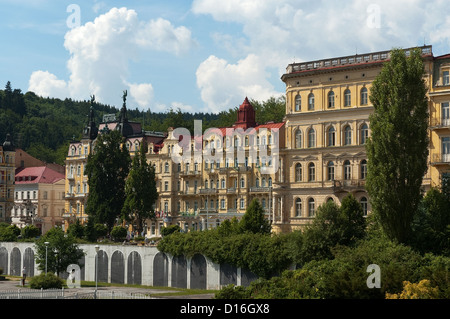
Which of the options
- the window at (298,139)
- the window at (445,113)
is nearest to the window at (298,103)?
the window at (298,139)

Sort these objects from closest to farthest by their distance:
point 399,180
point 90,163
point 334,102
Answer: point 399,180, point 334,102, point 90,163

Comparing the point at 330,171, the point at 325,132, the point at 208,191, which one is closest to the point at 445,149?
the point at 330,171

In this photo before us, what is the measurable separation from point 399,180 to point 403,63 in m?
8.96

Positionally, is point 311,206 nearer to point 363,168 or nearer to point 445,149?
point 363,168

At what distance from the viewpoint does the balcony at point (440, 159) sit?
67250mm

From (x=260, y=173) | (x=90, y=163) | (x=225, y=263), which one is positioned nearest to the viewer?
(x=225, y=263)

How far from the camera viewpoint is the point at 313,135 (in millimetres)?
76500

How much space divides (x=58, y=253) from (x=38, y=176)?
64.4 metres

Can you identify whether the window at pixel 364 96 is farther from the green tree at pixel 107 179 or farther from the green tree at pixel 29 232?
the green tree at pixel 29 232
